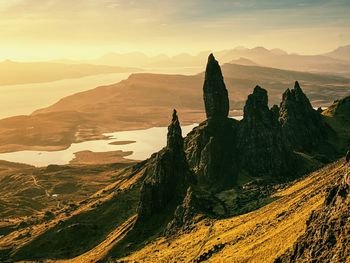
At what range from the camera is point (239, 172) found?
653ft

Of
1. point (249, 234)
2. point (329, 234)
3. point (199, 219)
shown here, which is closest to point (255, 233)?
point (249, 234)

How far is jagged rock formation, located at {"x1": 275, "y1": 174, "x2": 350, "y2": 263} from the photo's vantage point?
223 ft

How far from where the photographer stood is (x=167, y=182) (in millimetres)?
169500

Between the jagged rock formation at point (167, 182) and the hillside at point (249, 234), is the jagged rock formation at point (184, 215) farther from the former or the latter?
the jagged rock formation at point (167, 182)

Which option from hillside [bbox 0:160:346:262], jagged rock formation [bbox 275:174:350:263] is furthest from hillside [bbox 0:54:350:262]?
hillside [bbox 0:160:346:262]

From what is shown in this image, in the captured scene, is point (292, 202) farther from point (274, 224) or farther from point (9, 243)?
point (9, 243)

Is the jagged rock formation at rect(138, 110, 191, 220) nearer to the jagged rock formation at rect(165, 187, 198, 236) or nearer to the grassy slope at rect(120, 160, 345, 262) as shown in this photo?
the jagged rock formation at rect(165, 187, 198, 236)

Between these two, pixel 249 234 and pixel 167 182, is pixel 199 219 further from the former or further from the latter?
pixel 249 234

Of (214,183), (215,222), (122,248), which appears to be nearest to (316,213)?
(215,222)

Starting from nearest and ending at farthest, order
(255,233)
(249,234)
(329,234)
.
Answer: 1. (329,234)
2. (255,233)
3. (249,234)

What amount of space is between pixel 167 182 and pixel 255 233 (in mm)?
65975

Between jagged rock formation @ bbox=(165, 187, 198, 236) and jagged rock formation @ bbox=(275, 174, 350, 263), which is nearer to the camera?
jagged rock formation @ bbox=(275, 174, 350, 263)

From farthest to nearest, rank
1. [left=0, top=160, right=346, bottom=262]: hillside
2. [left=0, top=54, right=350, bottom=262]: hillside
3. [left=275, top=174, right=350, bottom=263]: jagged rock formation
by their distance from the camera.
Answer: [left=0, top=54, right=350, bottom=262]: hillside
[left=0, top=160, right=346, bottom=262]: hillside
[left=275, top=174, right=350, bottom=263]: jagged rock formation

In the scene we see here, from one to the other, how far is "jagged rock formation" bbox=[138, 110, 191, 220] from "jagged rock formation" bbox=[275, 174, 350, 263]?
3537 inches
